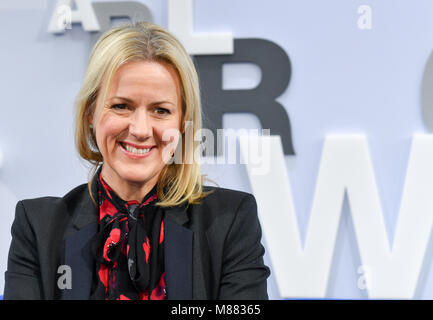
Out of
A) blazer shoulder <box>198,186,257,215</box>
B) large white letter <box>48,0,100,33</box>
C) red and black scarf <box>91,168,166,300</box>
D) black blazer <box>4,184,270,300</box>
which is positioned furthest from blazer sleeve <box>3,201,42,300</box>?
large white letter <box>48,0,100,33</box>

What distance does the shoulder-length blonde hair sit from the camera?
1.06 m

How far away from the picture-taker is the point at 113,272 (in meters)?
1.05

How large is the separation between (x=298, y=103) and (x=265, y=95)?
0.13 m

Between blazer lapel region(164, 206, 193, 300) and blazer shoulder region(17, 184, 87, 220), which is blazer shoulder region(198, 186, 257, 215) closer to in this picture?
blazer lapel region(164, 206, 193, 300)

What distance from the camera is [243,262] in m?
1.07

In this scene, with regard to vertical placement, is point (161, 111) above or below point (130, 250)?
above

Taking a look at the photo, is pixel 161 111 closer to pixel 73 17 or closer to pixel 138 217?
pixel 138 217

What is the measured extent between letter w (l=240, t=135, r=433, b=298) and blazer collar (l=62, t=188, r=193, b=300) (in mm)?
838

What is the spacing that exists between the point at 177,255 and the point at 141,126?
0.89ft

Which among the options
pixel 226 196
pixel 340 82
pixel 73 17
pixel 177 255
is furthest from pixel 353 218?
pixel 73 17

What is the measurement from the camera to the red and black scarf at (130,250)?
40.6 inches
